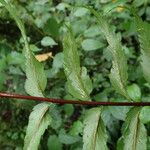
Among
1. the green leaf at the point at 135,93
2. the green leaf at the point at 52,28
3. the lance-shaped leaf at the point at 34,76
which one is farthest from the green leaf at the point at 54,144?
the lance-shaped leaf at the point at 34,76

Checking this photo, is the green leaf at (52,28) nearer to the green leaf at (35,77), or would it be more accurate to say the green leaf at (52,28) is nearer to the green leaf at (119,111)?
the green leaf at (119,111)

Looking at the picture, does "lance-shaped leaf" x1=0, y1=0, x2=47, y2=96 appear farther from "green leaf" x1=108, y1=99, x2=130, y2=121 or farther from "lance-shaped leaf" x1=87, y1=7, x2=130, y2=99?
"green leaf" x1=108, y1=99, x2=130, y2=121

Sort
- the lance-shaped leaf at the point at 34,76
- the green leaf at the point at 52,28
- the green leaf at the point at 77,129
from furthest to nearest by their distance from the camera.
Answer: the green leaf at the point at 52,28 → the green leaf at the point at 77,129 → the lance-shaped leaf at the point at 34,76

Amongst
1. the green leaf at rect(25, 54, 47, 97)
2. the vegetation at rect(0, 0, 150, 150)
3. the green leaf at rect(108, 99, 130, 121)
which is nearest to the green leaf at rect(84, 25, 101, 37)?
the vegetation at rect(0, 0, 150, 150)

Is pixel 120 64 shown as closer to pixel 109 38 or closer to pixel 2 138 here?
pixel 109 38

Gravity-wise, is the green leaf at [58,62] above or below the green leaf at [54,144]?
above

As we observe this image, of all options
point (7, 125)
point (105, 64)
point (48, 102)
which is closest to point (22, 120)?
point (7, 125)

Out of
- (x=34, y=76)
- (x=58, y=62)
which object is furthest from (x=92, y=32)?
(x=34, y=76)
